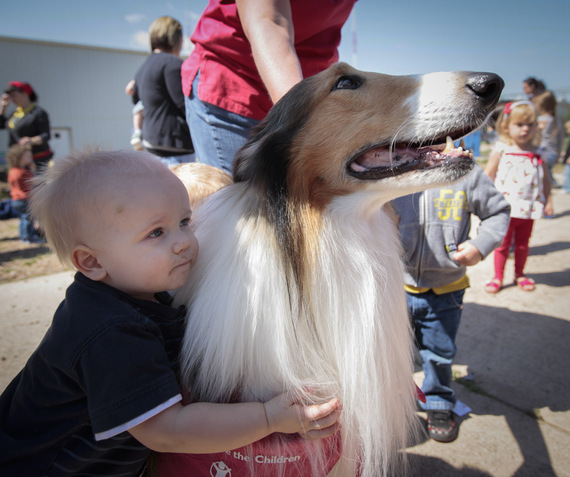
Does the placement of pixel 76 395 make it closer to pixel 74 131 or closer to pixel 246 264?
pixel 246 264

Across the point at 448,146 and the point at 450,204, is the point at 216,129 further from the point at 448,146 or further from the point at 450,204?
the point at 450,204

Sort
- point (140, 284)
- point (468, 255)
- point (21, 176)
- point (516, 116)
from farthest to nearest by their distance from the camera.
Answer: point (21, 176) < point (516, 116) < point (468, 255) < point (140, 284)

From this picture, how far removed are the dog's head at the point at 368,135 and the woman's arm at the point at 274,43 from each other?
0.36 feet

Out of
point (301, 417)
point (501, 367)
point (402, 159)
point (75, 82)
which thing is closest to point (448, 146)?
point (402, 159)

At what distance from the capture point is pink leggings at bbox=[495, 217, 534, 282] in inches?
164

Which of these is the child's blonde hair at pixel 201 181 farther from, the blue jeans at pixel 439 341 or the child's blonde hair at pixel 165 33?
the child's blonde hair at pixel 165 33

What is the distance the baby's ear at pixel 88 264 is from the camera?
1.12m

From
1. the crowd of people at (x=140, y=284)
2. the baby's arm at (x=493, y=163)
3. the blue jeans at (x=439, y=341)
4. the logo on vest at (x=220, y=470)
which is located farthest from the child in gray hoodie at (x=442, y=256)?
the baby's arm at (x=493, y=163)

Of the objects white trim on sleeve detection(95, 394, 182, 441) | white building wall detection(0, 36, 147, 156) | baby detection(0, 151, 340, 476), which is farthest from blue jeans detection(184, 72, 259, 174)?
white building wall detection(0, 36, 147, 156)

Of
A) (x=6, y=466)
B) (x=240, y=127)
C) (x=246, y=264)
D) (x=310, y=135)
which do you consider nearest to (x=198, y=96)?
(x=240, y=127)

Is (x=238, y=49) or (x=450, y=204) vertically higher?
(x=238, y=49)

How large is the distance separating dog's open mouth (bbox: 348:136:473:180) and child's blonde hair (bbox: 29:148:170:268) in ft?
2.22

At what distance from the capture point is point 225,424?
3.45ft

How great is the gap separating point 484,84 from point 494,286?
342 cm
